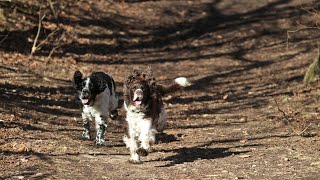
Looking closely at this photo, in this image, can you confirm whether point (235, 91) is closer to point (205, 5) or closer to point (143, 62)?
point (143, 62)

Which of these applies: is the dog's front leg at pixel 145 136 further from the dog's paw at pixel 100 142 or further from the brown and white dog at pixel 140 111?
the dog's paw at pixel 100 142

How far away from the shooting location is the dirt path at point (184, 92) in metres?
9.82

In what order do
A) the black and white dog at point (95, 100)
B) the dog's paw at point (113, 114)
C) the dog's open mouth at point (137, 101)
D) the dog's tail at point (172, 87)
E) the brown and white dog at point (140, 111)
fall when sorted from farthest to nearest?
1. the dog's paw at point (113, 114)
2. the black and white dog at point (95, 100)
3. the dog's tail at point (172, 87)
4. the brown and white dog at point (140, 111)
5. the dog's open mouth at point (137, 101)

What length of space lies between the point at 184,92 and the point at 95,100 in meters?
7.01

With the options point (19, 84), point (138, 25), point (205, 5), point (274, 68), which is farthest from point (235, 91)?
point (205, 5)

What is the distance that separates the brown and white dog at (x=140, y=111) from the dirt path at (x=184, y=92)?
319 mm

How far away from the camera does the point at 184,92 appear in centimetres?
1859

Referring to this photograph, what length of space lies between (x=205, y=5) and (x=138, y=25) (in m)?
6.93

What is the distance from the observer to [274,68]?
2288cm

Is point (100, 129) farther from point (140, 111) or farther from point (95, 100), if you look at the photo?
point (140, 111)

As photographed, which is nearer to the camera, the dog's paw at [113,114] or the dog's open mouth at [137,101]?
the dog's open mouth at [137,101]

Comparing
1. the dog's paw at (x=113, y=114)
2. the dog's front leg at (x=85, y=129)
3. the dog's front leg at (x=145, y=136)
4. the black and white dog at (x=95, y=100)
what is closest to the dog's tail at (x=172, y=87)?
the dog's front leg at (x=145, y=136)

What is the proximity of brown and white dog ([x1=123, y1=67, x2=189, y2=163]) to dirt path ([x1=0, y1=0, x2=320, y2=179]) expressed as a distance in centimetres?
32

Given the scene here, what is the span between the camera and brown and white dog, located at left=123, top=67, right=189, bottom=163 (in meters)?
9.75
